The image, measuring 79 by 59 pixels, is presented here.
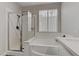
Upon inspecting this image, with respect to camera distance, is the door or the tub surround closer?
the tub surround

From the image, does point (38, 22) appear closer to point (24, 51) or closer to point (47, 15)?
point (47, 15)

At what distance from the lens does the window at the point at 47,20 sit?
1.50 meters

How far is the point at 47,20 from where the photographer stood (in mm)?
1526

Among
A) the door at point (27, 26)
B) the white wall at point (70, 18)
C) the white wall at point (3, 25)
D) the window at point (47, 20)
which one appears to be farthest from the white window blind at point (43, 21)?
the white wall at point (3, 25)

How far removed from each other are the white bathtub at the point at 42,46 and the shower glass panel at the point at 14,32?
0.16 meters

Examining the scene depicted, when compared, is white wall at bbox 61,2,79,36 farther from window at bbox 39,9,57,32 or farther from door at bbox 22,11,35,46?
door at bbox 22,11,35,46

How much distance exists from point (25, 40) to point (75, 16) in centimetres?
83

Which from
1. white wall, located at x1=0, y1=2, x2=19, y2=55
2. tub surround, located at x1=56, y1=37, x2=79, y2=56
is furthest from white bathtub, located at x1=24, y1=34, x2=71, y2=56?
white wall, located at x1=0, y1=2, x2=19, y2=55

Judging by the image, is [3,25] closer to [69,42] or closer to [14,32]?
[14,32]

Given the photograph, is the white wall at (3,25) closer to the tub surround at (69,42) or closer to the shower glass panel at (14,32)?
the shower glass panel at (14,32)

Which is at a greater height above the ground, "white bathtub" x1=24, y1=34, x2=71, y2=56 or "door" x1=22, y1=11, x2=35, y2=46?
"door" x1=22, y1=11, x2=35, y2=46

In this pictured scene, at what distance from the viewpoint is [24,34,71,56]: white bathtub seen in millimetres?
1422

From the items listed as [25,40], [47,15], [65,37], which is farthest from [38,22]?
[65,37]

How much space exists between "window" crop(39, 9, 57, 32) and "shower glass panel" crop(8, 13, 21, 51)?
35cm
